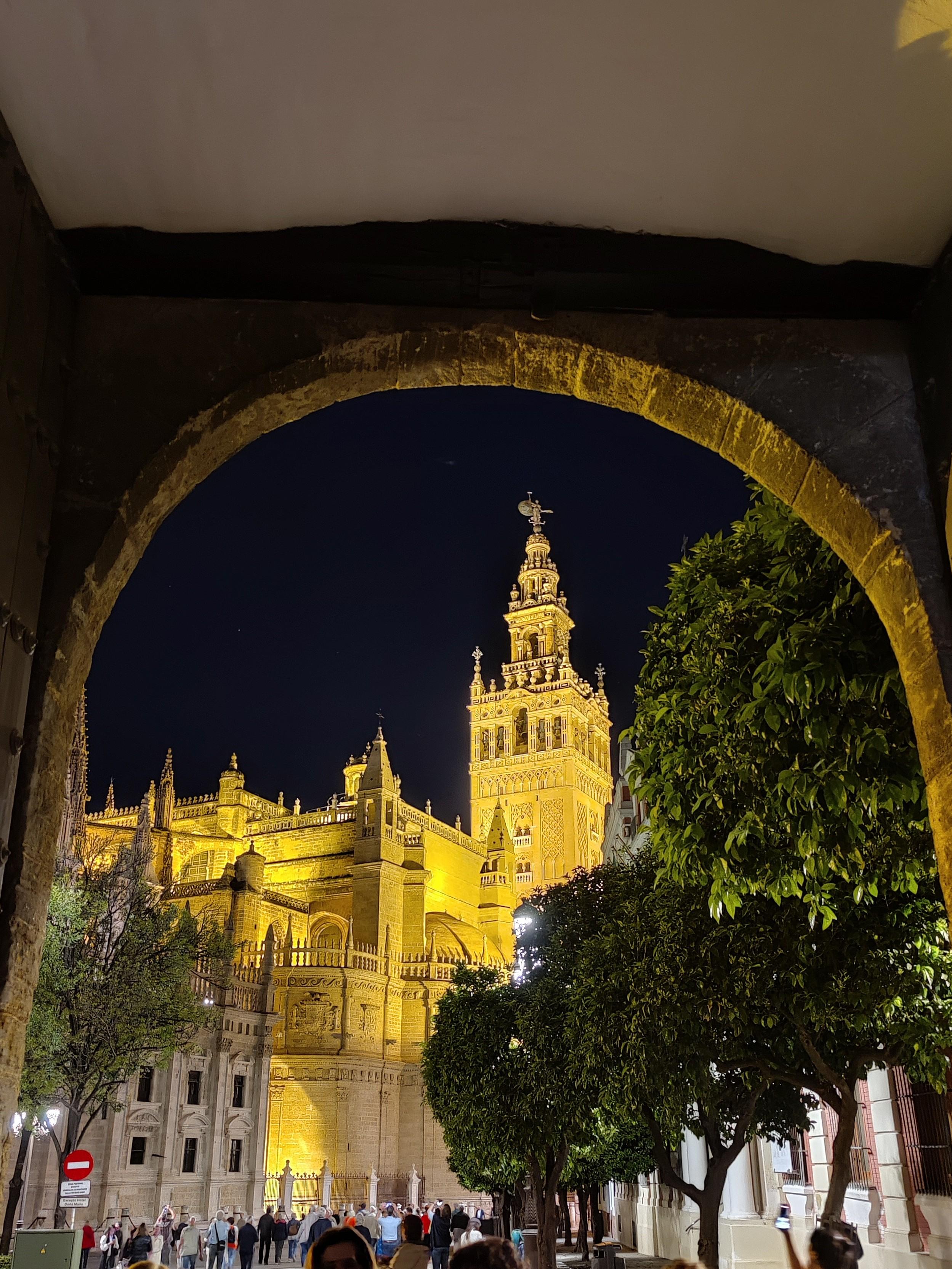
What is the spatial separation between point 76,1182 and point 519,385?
13104 mm

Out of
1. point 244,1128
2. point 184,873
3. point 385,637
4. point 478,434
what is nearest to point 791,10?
point 244,1128

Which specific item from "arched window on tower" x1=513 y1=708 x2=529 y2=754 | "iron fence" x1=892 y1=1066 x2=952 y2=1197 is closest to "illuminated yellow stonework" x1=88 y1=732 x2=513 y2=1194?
"arched window on tower" x1=513 y1=708 x2=529 y2=754

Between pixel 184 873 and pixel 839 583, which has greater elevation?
pixel 184 873

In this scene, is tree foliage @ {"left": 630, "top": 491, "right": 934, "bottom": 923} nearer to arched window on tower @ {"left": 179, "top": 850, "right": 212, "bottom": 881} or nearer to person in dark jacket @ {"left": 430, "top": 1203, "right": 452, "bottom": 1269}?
person in dark jacket @ {"left": 430, "top": 1203, "right": 452, "bottom": 1269}

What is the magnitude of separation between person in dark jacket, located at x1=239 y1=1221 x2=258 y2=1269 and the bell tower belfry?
43.8 meters

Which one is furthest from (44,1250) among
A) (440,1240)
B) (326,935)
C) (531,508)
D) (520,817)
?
(531,508)

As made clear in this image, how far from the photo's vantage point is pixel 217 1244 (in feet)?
68.2

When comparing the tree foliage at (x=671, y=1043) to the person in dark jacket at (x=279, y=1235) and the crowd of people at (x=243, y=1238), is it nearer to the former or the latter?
the crowd of people at (x=243, y=1238)

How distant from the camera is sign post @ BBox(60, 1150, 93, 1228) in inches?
491

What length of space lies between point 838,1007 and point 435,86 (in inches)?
324

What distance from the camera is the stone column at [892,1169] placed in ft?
37.8

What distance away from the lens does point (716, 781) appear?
602 centimetres

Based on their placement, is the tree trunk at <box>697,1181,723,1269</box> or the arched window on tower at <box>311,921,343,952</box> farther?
the arched window on tower at <box>311,921,343,952</box>

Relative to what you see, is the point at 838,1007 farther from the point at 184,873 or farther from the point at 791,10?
the point at 184,873
